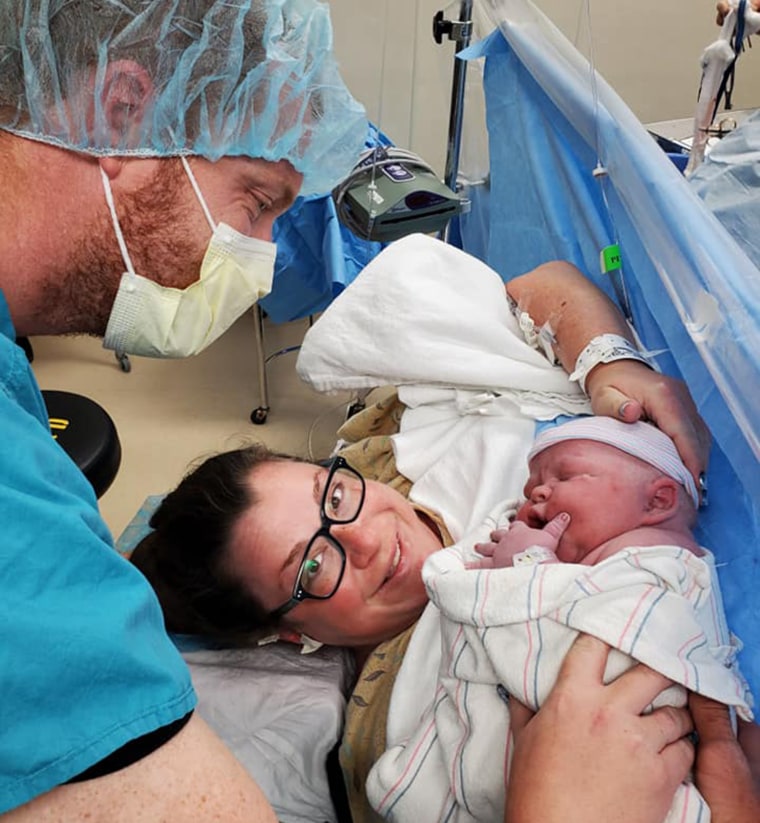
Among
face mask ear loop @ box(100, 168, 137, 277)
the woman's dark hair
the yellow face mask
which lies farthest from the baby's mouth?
face mask ear loop @ box(100, 168, 137, 277)

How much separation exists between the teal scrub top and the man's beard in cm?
29

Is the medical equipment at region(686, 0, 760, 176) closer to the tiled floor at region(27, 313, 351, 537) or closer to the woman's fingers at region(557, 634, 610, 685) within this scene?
the woman's fingers at region(557, 634, 610, 685)

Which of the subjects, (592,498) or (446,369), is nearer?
(592,498)

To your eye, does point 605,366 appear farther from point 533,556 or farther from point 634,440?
point 533,556

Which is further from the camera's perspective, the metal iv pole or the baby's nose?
the metal iv pole

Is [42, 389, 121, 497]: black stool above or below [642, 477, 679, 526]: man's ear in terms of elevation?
below

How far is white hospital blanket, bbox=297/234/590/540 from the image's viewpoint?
134cm

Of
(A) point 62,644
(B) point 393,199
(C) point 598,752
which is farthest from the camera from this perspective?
(B) point 393,199

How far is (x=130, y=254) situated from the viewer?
102cm

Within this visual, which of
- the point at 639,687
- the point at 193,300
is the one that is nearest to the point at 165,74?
the point at 193,300

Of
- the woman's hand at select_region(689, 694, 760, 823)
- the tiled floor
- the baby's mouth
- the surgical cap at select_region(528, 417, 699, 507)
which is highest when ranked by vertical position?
the surgical cap at select_region(528, 417, 699, 507)

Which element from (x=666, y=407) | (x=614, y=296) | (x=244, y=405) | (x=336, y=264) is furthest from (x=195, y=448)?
(x=666, y=407)

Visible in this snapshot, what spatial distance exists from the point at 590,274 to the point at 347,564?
0.75 meters

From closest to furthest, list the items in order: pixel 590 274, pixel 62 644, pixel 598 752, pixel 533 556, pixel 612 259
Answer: pixel 62 644 < pixel 598 752 < pixel 533 556 < pixel 612 259 < pixel 590 274
